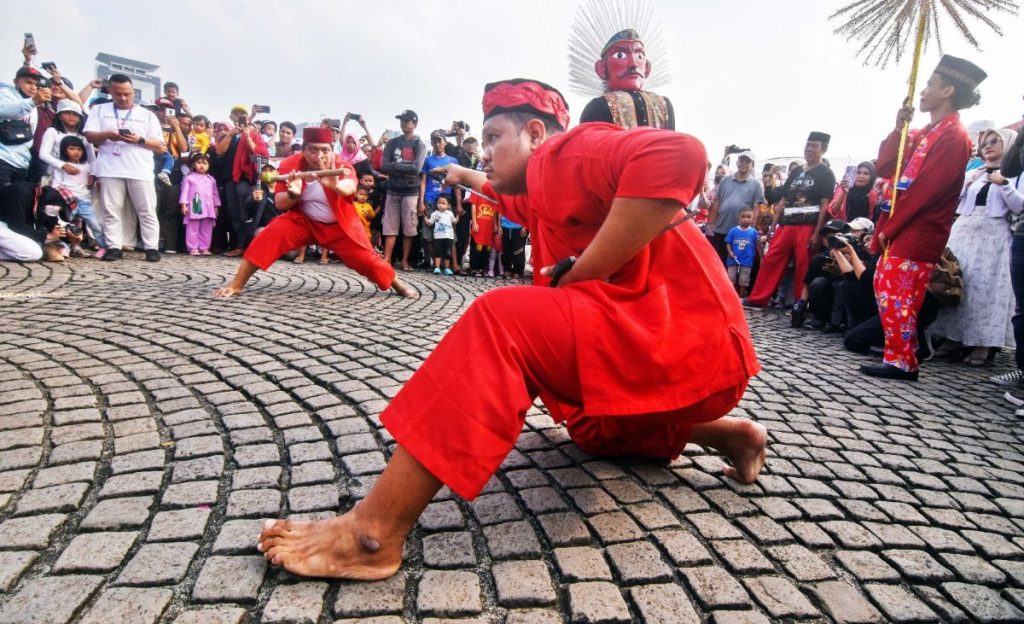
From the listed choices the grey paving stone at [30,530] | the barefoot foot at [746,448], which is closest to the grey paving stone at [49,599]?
the grey paving stone at [30,530]

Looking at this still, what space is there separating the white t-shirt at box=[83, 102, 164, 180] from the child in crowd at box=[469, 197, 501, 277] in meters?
4.58

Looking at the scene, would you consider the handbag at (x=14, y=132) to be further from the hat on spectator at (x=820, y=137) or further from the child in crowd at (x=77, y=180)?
the hat on spectator at (x=820, y=137)

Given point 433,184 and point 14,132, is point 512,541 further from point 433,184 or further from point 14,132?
point 433,184

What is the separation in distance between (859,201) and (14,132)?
35.5 feet

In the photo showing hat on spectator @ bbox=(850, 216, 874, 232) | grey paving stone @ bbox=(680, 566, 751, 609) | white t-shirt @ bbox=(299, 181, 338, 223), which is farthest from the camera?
hat on spectator @ bbox=(850, 216, 874, 232)

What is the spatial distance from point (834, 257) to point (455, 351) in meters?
5.95

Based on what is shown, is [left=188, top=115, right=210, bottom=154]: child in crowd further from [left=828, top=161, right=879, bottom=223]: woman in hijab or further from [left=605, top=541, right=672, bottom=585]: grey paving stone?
[left=605, top=541, right=672, bottom=585]: grey paving stone

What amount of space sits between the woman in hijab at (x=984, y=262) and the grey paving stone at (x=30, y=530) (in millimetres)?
6851

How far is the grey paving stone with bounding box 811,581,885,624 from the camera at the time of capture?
1721mm

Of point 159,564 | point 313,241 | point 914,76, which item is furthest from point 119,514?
point 914,76

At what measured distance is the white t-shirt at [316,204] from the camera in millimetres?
6125

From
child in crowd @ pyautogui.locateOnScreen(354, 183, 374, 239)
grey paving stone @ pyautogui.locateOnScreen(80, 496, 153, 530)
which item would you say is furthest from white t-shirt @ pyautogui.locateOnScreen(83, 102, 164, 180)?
grey paving stone @ pyautogui.locateOnScreen(80, 496, 153, 530)

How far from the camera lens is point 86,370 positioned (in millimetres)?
3352

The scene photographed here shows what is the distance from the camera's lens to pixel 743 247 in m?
9.02
